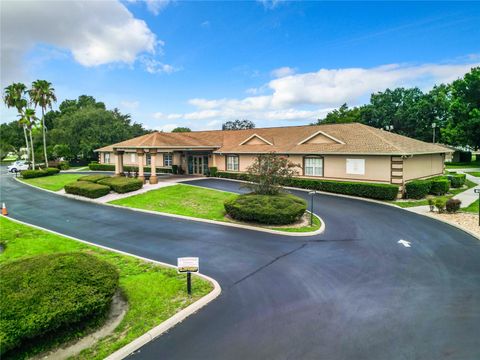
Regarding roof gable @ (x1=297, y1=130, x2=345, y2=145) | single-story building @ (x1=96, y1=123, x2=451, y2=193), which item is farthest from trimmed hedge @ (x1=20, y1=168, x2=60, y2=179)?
roof gable @ (x1=297, y1=130, x2=345, y2=145)

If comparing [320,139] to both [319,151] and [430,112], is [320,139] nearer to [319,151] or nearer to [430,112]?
[319,151]

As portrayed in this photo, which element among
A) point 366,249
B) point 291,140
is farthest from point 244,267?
point 291,140

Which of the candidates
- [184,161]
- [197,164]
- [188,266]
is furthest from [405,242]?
[184,161]

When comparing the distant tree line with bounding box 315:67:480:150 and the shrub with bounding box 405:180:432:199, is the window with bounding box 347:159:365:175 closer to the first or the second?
the shrub with bounding box 405:180:432:199

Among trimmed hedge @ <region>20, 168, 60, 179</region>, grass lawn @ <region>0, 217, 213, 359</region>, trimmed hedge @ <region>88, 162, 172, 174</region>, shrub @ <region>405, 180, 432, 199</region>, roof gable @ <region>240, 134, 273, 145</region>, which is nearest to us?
grass lawn @ <region>0, 217, 213, 359</region>

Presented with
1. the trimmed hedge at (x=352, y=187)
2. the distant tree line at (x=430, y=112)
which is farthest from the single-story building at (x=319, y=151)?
the distant tree line at (x=430, y=112)

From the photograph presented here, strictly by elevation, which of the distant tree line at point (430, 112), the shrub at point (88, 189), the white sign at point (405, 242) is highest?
the distant tree line at point (430, 112)

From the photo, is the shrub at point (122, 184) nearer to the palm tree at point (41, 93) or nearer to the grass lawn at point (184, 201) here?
the grass lawn at point (184, 201)

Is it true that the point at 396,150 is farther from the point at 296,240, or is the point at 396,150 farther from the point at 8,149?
the point at 8,149
